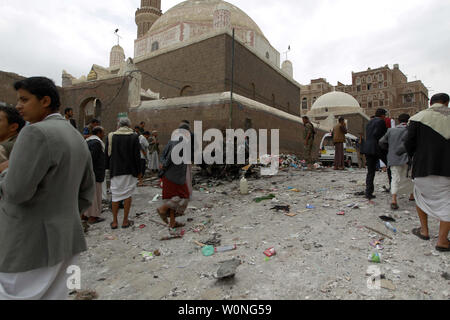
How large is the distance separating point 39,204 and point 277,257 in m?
2.45

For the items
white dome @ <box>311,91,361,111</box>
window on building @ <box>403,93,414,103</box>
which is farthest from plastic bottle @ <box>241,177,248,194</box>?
window on building @ <box>403,93,414,103</box>

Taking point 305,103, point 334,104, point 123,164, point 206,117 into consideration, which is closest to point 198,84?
point 206,117

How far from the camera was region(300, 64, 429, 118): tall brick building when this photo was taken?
43844 mm

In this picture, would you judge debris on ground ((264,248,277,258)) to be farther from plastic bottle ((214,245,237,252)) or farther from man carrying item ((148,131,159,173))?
man carrying item ((148,131,159,173))

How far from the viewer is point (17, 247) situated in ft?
4.28

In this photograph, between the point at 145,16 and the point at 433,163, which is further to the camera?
the point at 145,16

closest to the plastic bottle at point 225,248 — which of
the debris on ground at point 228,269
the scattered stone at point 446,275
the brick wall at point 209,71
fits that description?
the debris on ground at point 228,269

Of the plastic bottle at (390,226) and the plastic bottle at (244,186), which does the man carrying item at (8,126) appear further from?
the plastic bottle at (244,186)

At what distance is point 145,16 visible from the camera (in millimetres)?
29609

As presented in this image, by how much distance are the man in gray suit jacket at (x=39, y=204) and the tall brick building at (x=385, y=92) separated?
154ft

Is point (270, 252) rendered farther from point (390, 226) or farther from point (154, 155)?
point (154, 155)

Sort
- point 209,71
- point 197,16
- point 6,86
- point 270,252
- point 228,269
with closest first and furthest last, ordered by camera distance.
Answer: point 228,269 < point 270,252 < point 6,86 < point 209,71 < point 197,16

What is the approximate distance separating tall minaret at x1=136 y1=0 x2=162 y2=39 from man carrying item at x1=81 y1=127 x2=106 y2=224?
29206mm
